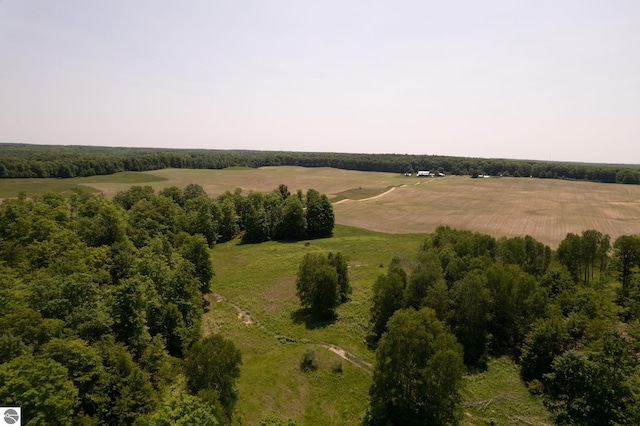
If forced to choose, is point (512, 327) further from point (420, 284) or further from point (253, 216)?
point (253, 216)

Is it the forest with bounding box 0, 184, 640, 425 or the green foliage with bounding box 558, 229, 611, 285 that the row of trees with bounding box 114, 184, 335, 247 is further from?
the green foliage with bounding box 558, 229, 611, 285

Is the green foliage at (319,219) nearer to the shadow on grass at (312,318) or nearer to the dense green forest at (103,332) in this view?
the dense green forest at (103,332)

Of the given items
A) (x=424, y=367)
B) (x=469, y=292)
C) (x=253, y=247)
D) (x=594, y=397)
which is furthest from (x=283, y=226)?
(x=594, y=397)

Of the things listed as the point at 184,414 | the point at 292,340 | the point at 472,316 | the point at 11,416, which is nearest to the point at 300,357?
the point at 292,340

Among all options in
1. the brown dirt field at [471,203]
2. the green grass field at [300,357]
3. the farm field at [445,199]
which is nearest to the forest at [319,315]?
the green grass field at [300,357]

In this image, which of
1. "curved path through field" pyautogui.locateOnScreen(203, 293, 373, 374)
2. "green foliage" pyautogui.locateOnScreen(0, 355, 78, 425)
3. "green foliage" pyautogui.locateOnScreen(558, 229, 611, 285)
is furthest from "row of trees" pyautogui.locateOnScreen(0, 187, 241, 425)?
"green foliage" pyautogui.locateOnScreen(558, 229, 611, 285)

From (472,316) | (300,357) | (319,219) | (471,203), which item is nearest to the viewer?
(300,357)
